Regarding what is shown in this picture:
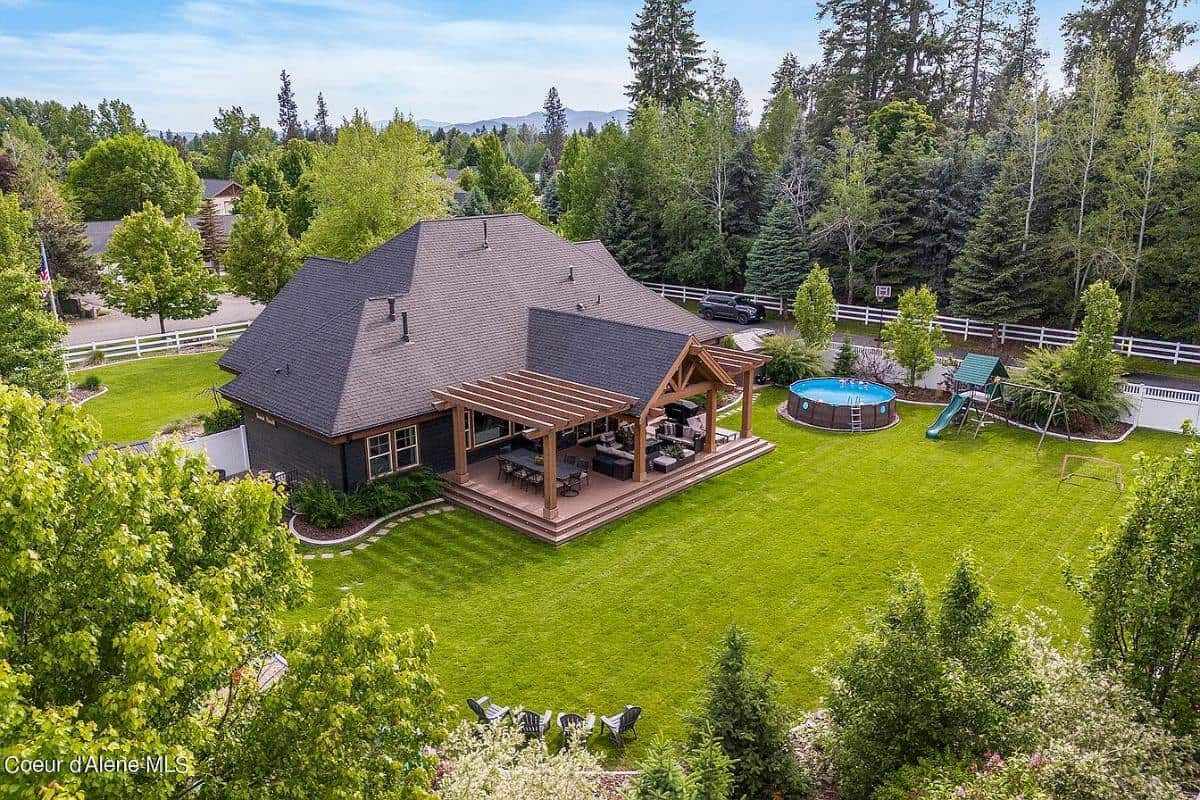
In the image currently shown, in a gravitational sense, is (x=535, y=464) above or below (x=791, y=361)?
below

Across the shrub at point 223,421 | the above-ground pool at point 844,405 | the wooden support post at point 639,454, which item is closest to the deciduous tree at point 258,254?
the shrub at point 223,421

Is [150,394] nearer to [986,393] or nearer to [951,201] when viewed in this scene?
[986,393]

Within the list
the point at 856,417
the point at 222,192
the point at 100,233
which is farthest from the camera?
the point at 222,192

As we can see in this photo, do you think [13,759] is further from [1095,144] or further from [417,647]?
[1095,144]

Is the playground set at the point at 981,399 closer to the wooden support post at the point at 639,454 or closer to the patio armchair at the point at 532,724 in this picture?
the wooden support post at the point at 639,454

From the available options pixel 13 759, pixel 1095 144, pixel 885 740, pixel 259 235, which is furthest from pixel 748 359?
pixel 259 235

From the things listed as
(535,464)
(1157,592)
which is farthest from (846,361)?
(1157,592)

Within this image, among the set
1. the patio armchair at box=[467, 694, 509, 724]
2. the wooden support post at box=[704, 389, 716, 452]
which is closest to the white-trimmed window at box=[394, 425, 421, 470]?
the wooden support post at box=[704, 389, 716, 452]
